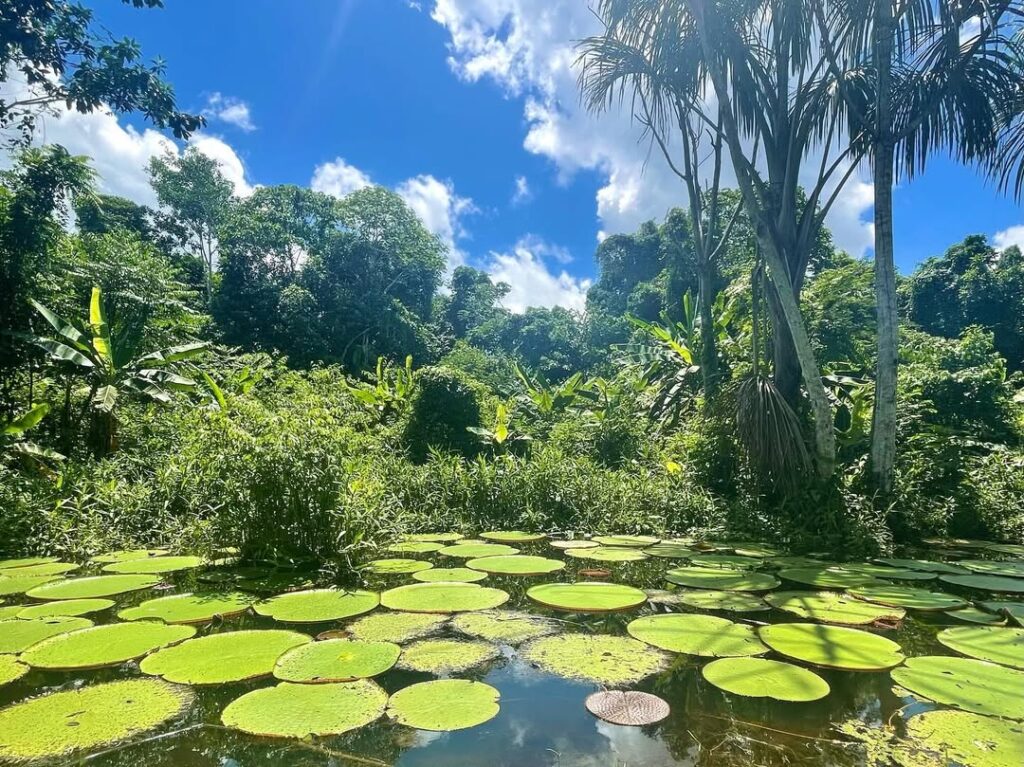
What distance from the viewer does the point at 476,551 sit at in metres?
4.48

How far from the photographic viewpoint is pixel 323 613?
9.72ft

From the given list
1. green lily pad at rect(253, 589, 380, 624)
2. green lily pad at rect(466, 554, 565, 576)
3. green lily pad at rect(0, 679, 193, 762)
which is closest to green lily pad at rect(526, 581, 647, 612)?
green lily pad at rect(466, 554, 565, 576)

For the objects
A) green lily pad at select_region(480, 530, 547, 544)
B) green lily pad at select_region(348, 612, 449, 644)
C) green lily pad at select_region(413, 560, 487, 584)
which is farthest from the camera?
green lily pad at select_region(480, 530, 547, 544)

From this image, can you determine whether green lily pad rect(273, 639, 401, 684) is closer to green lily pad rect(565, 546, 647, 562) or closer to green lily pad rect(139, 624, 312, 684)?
green lily pad rect(139, 624, 312, 684)

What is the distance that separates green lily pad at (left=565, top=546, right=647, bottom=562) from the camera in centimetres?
429

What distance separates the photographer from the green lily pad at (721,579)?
11.5ft

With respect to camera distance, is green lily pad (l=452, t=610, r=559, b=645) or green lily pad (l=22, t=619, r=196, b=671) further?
green lily pad (l=452, t=610, r=559, b=645)

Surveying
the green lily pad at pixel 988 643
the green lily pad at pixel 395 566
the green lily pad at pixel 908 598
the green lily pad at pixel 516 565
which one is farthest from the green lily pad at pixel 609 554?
the green lily pad at pixel 988 643

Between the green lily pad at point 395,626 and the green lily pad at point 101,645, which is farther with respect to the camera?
the green lily pad at point 395,626

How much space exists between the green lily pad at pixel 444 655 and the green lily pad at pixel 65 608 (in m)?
1.90

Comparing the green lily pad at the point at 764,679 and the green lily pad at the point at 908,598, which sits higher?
the green lily pad at the point at 908,598

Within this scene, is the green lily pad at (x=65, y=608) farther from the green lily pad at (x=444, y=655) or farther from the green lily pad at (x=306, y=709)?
the green lily pad at (x=444, y=655)

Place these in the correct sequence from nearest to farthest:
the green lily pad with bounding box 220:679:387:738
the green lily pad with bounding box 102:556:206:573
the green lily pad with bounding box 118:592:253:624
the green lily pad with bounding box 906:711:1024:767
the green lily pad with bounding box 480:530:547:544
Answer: the green lily pad with bounding box 906:711:1024:767
the green lily pad with bounding box 220:679:387:738
the green lily pad with bounding box 118:592:253:624
the green lily pad with bounding box 102:556:206:573
the green lily pad with bounding box 480:530:547:544

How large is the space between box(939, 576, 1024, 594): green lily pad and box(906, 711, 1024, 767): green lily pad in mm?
2127
